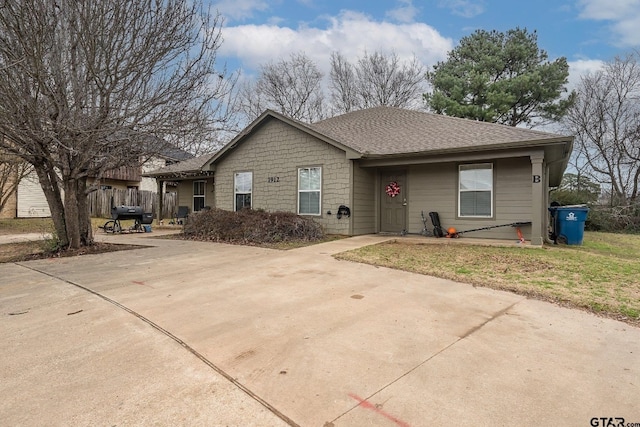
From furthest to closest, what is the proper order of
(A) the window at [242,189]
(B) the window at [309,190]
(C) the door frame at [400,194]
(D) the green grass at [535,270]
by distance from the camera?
(A) the window at [242,189], (B) the window at [309,190], (C) the door frame at [400,194], (D) the green grass at [535,270]

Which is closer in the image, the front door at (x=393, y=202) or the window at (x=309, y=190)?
the front door at (x=393, y=202)

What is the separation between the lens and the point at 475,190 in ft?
33.0

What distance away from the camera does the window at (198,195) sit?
1675 centimetres

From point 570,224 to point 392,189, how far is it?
506cm

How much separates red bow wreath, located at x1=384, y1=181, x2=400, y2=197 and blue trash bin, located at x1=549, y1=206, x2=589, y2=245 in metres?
4.53

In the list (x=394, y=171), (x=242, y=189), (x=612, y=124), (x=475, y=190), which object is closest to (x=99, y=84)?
(x=242, y=189)

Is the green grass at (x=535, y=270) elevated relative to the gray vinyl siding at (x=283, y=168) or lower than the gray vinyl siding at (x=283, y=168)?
lower

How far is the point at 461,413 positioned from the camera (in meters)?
2.02

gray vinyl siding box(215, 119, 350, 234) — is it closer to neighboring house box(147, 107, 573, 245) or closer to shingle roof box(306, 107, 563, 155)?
neighboring house box(147, 107, 573, 245)

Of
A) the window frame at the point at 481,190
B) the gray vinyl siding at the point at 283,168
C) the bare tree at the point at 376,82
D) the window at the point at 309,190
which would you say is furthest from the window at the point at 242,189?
the bare tree at the point at 376,82

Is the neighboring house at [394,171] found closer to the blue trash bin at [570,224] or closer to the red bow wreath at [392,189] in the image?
A: the red bow wreath at [392,189]

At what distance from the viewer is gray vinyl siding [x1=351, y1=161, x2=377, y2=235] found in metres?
11.0

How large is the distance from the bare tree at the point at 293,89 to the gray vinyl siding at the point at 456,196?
740 inches

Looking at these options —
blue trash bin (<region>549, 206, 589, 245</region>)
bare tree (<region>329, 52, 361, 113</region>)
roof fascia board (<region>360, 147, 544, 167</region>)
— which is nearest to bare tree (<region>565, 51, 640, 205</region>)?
blue trash bin (<region>549, 206, 589, 245</region>)
